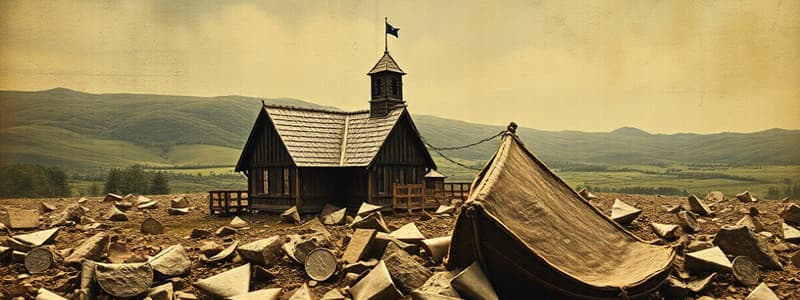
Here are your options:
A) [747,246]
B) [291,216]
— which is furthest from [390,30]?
[747,246]

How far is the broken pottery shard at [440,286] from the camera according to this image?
392 inches

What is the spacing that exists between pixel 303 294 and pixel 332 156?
46.2ft

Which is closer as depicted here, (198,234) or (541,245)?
(541,245)

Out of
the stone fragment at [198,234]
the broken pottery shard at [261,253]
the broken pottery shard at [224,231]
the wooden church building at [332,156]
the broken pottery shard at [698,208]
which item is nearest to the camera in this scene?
the broken pottery shard at [261,253]

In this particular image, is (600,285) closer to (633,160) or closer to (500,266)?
(500,266)

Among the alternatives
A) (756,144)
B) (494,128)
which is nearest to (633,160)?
(756,144)

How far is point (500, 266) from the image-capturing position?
392 inches

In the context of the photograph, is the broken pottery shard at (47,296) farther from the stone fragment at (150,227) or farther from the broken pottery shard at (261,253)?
the stone fragment at (150,227)

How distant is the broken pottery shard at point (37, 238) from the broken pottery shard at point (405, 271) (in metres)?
9.33

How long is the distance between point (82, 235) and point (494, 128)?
168 meters

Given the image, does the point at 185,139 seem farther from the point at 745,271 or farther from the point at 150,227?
the point at 745,271

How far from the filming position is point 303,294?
11.0 meters

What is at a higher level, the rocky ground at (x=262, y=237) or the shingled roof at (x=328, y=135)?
the shingled roof at (x=328, y=135)

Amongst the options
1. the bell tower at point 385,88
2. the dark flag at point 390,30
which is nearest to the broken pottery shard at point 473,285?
the bell tower at point 385,88
